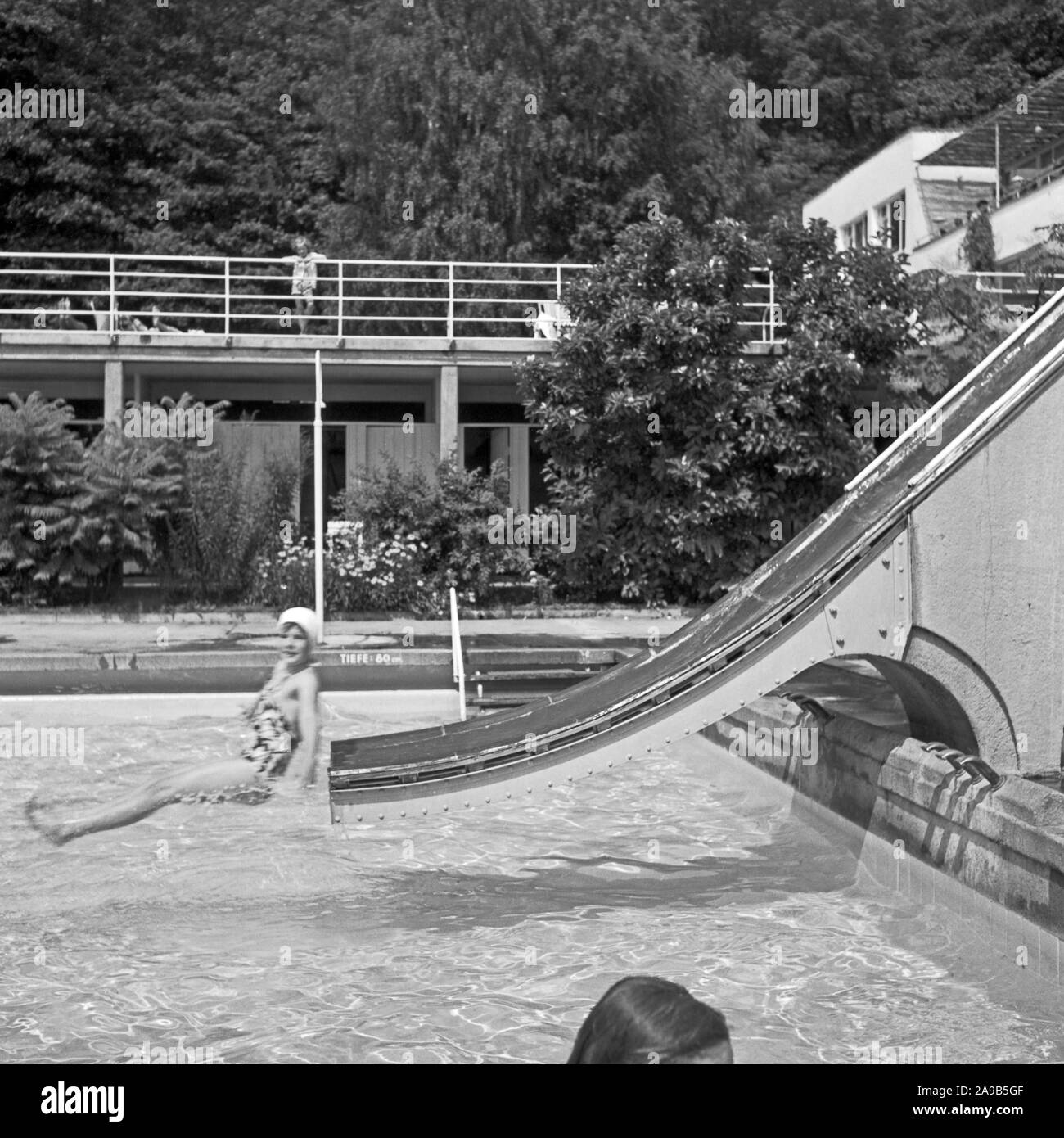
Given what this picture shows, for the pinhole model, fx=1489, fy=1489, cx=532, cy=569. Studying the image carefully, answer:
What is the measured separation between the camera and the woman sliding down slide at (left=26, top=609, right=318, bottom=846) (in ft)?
28.0

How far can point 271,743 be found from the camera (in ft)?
28.4

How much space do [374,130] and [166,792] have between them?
1131 inches

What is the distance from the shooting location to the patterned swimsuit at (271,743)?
8.61m

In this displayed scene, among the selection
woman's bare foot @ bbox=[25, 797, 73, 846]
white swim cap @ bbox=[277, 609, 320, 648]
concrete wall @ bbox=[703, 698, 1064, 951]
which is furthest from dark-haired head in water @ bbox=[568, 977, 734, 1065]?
woman's bare foot @ bbox=[25, 797, 73, 846]

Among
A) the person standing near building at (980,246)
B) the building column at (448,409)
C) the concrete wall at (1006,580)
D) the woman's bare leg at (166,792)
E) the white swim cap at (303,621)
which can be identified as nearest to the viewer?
the concrete wall at (1006,580)

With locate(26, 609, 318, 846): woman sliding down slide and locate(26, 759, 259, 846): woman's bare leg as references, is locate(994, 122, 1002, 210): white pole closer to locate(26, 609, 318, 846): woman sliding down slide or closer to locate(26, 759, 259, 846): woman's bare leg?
locate(26, 609, 318, 846): woman sliding down slide

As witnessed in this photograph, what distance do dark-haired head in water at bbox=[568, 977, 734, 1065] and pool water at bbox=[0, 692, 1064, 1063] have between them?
4120 millimetres

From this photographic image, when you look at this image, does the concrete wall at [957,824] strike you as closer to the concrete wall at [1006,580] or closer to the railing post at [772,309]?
the concrete wall at [1006,580]

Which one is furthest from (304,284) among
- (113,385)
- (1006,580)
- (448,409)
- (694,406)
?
(1006,580)

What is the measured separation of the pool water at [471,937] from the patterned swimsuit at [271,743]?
827 mm

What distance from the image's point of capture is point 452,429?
24156 millimetres

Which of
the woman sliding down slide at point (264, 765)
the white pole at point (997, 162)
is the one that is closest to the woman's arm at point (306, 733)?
the woman sliding down slide at point (264, 765)

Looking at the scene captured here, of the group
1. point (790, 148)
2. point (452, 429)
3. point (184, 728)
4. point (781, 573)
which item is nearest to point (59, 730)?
point (184, 728)

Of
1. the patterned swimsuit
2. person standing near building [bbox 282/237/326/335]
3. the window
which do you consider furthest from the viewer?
the window
